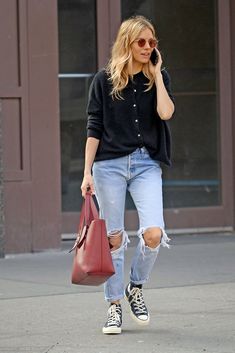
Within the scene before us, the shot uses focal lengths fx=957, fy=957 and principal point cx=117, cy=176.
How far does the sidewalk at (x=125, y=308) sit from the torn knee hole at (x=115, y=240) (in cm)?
58

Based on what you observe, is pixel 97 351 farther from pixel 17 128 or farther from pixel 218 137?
pixel 218 137

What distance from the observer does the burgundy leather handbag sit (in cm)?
579

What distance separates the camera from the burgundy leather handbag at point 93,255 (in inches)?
228

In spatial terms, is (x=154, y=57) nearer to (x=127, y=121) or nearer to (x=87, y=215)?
(x=127, y=121)

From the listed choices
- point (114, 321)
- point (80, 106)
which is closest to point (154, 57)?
point (114, 321)

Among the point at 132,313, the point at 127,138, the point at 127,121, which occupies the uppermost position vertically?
the point at 127,121

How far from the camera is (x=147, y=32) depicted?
6.04 metres

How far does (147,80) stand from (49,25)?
3.83 metres

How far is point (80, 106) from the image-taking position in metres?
10.6

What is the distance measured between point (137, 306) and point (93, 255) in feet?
2.03

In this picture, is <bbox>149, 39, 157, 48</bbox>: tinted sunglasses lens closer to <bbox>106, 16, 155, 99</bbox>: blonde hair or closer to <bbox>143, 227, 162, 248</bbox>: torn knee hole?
<bbox>106, 16, 155, 99</bbox>: blonde hair

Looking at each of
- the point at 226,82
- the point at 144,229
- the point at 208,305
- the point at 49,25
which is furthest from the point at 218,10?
the point at 144,229

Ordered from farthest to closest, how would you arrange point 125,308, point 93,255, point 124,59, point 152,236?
point 125,308, point 124,59, point 152,236, point 93,255

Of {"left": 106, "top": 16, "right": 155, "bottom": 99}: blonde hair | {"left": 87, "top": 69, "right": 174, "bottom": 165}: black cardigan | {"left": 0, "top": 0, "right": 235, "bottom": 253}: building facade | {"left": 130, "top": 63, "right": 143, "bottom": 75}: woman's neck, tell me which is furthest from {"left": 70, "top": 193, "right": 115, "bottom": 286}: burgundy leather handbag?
{"left": 0, "top": 0, "right": 235, "bottom": 253}: building facade
